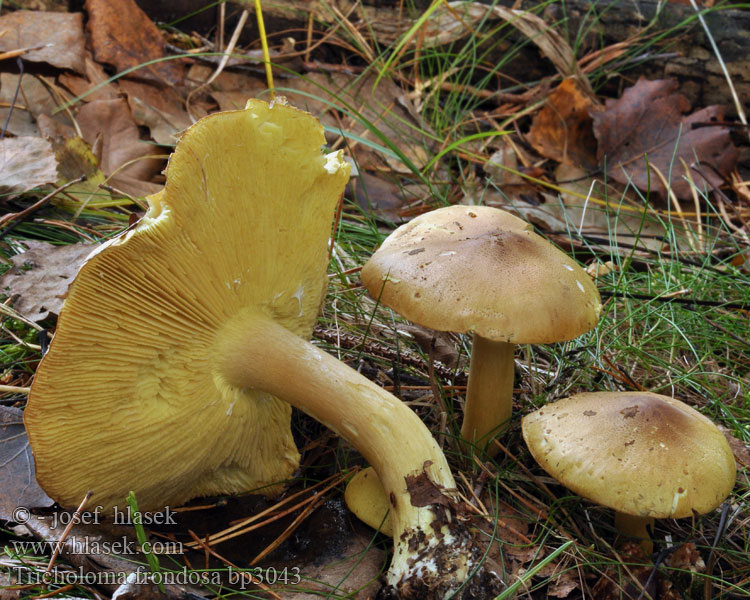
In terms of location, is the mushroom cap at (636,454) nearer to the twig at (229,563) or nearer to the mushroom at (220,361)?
the mushroom at (220,361)

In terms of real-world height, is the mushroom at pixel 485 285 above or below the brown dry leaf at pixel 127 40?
below

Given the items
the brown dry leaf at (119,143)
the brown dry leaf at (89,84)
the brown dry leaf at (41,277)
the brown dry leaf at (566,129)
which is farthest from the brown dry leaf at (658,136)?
the brown dry leaf at (41,277)

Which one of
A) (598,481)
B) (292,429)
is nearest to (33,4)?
(292,429)

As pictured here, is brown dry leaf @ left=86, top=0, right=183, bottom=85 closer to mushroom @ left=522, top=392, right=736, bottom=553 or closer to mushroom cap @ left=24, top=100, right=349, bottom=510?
mushroom cap @ left=24, top=100, right=349, bottom=510

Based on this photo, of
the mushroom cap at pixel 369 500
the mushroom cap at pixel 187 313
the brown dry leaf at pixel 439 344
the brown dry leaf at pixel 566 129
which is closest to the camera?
the mushroom cap at pixel 187 313

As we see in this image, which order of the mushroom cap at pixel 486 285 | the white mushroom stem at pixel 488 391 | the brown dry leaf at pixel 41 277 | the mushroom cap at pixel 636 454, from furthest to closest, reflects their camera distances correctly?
the brown dry leaf at pixel 41 277, the white mushroom stem at pixel 488 391, the mushroom cap at pixel 486 285, the mushroom cap at pixel 636 454

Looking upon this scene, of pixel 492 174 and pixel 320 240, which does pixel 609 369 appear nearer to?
pixel 320 240

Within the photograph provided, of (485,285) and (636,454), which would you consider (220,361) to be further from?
(636,454)
